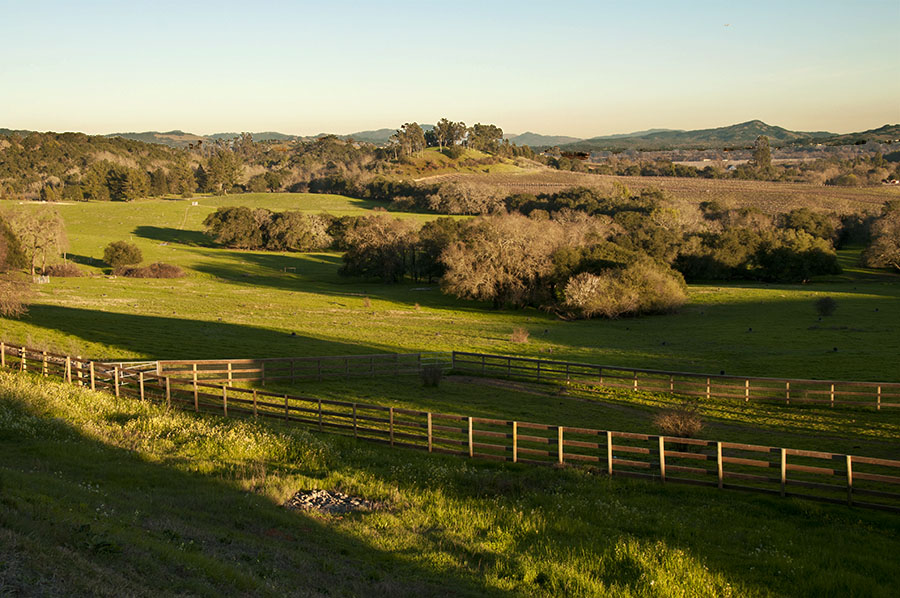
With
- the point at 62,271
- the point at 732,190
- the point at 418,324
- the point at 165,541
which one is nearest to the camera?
the point at 165,541

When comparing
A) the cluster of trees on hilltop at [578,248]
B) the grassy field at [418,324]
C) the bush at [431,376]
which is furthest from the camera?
the cluster of trees on hilltop at [578,248]

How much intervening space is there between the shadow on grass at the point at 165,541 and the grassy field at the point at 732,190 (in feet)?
348

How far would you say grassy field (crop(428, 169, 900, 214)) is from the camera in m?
108

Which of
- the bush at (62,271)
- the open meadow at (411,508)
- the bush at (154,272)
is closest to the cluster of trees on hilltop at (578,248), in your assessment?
the bush at (154,272)

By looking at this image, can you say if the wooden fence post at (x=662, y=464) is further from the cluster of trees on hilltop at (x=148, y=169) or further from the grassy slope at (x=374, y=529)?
the cluster of trees on hilltop at (x=148, y=169)

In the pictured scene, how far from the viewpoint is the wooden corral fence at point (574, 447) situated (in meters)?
12.8

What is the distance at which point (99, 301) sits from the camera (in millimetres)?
50469

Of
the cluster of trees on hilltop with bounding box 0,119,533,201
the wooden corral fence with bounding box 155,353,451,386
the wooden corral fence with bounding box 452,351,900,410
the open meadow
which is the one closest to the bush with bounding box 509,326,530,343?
the wooden corral fence with bounding box 452,351,900,410

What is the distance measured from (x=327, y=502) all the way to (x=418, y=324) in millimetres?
35961

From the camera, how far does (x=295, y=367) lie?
2848 cm

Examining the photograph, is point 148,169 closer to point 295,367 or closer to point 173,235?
point 173,235

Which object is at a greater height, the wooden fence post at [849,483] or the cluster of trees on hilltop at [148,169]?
the cluster of trees on hilltop at [148,169]

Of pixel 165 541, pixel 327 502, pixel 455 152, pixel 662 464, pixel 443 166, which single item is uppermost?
pixel 455 152

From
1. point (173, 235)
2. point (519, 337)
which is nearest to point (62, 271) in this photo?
point (173, 235)
